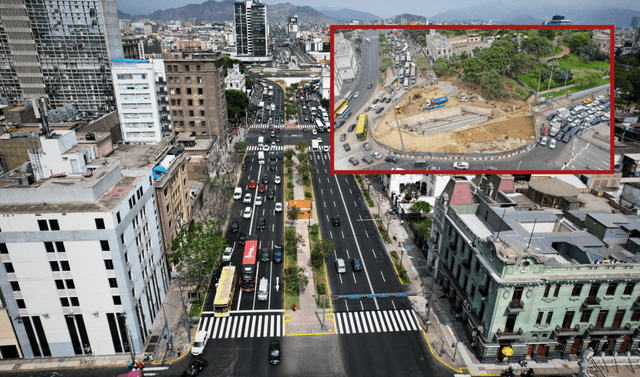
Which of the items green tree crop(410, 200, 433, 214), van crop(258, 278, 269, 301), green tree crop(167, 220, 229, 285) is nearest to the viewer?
green tree crop(167, 220, 229, 285)

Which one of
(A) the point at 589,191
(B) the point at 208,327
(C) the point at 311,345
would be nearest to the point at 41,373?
(B) the point at 208,327

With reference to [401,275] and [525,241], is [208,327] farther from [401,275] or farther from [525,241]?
[525,241]

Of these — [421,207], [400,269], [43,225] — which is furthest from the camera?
[421,207]

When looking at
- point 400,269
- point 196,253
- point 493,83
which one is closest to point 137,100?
point 196,253

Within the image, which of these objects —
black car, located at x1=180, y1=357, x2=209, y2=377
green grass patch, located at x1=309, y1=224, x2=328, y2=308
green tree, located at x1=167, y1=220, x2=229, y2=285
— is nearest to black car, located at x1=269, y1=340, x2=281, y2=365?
black car, located at x1=180, y1=357, x2=209, y2=377

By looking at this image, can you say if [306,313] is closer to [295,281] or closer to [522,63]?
[295,281]

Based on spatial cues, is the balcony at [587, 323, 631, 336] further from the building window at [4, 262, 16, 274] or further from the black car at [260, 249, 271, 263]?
the building window at [4, 262, 16, 274]

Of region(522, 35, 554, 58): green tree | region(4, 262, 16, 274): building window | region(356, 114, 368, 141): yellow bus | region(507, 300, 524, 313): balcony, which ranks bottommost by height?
region(507, 300, 524, 313): balcony
